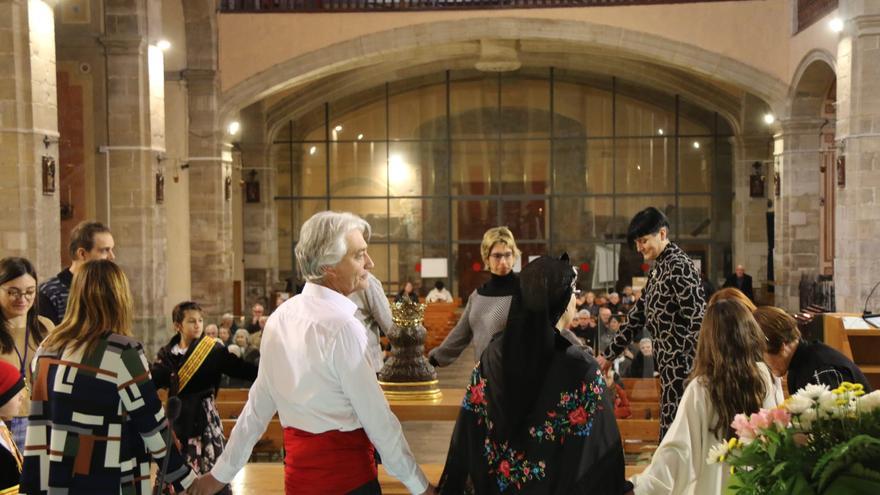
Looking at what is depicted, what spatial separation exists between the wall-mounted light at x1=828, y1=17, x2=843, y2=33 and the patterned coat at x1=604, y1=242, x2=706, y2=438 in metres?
9.45

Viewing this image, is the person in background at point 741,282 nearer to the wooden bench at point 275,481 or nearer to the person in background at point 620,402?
the person in background at point 620,402

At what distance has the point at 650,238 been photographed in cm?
455

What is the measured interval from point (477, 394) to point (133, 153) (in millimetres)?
10623

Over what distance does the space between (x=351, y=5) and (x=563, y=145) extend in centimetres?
606

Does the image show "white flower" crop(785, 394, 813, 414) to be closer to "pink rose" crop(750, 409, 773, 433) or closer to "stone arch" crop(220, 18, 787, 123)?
"pink rose" crop(750, 409, 773, 433)

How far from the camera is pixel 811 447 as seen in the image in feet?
6.75

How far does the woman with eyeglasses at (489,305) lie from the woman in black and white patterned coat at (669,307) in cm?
51

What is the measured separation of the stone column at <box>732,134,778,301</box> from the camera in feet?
66.9

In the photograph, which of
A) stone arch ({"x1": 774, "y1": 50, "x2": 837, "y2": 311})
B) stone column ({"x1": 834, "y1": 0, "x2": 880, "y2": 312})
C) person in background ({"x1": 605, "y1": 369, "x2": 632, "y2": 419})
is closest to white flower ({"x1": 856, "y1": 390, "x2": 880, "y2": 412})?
person in background ({"x1": 605, "y1": 369, "x2": 632, "y2": 419})

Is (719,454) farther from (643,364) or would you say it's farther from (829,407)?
(643,364)

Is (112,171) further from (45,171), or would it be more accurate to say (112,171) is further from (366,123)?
(366,123)

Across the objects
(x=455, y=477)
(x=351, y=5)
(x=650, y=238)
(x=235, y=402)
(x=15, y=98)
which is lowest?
(x=235, y=402)

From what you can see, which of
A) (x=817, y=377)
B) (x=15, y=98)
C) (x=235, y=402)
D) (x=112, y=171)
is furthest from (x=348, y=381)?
(x=112, y=171)

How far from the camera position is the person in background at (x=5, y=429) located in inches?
133
